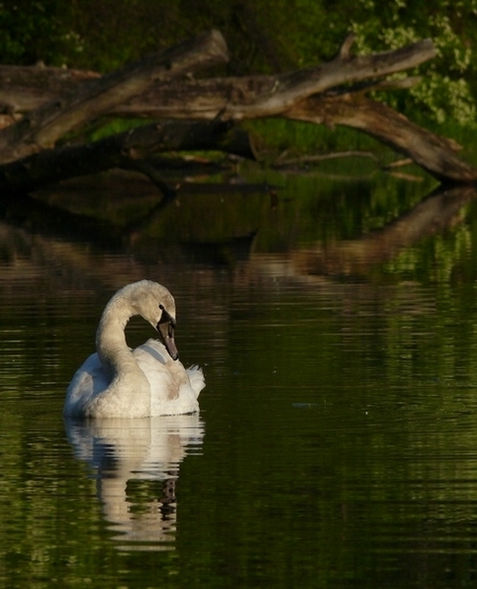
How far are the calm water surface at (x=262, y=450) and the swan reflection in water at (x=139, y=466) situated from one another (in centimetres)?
2

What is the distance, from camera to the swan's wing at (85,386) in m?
10.8

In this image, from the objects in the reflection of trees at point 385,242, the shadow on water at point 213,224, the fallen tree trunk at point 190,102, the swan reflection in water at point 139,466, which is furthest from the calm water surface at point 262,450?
the fallen tree trunk at point 190,102

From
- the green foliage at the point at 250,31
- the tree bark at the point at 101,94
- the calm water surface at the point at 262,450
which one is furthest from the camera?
the green foliage at the point at 250,31

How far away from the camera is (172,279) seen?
61.0ft

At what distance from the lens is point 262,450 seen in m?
9.44

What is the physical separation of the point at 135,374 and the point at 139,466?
5.74 feet

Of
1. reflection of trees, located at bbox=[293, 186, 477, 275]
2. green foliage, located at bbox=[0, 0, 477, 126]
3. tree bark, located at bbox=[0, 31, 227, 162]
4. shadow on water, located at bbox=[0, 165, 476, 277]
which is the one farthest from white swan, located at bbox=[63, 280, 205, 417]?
green foliage, located at bbox=[0, 0, 477, 126]

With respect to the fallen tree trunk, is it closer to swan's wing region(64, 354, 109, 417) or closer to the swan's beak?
the swan's beak

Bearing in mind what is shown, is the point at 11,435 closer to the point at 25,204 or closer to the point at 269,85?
the point at 269,85

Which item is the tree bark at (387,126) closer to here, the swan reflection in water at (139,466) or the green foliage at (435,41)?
the green foliage at (435,41)

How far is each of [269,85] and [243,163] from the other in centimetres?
1221

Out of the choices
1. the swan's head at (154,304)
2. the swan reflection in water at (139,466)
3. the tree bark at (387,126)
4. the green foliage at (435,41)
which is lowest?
the swan reflection in water at (139,466)

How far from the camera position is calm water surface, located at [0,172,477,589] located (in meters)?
7.19

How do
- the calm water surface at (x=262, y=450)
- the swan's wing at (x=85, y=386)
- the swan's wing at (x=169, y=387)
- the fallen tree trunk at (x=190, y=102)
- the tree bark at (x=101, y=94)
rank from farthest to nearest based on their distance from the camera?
the fallen tree trunk at (x=190, y=102) → the tree bark at (x=101, y=94) → the swan's wing at (x=169, y=387) → the swan's wing at (x=85, y=386) → the calm water surface at (x=262, y=450)
